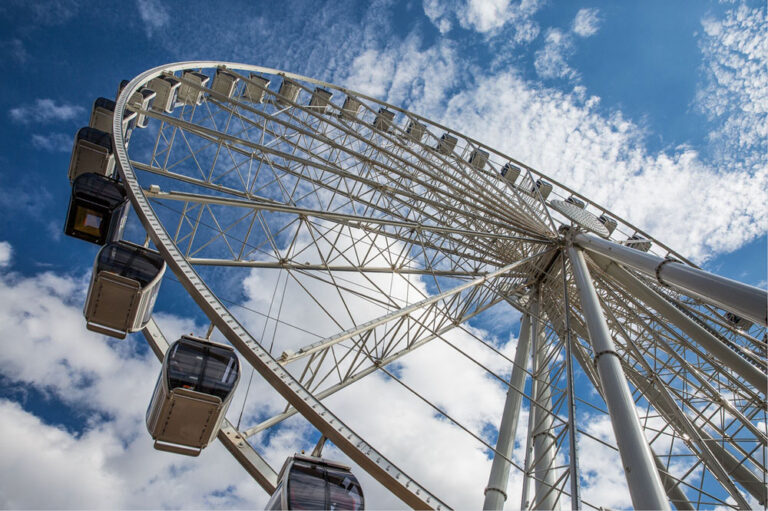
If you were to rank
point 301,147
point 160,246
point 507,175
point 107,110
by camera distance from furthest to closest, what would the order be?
point 507,175, point 301,147, point 107,110, point 160,246

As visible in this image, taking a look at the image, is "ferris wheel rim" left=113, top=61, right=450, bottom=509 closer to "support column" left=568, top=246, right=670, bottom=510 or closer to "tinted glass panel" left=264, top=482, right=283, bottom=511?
"tinted glass panel" left=264, top=482, right=283, bottom=511

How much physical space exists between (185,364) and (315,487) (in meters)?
2.41

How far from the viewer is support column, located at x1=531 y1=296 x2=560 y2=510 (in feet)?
34.4

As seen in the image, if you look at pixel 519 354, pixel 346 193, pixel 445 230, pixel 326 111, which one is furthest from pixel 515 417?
pixel 326 111

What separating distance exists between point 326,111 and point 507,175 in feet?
31.6

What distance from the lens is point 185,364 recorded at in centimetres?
633

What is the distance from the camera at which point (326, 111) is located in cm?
1897

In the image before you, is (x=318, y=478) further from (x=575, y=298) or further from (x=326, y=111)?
(x=326, y=111)

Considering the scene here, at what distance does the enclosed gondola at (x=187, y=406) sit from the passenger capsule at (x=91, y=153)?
6606mm

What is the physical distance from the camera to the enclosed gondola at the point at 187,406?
6039mm

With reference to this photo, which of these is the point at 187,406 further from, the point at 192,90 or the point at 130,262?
the point at 192,90

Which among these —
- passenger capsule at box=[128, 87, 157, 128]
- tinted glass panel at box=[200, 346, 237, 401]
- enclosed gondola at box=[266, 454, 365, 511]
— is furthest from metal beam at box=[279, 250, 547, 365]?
passenger capsule at box=[128, 87, 157, 128]

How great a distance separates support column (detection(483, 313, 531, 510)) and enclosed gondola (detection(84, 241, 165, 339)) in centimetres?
768

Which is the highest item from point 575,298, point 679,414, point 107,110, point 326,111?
point 326,111
